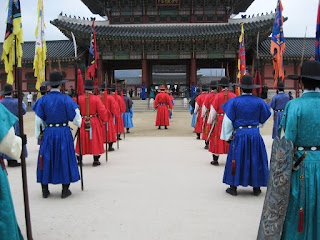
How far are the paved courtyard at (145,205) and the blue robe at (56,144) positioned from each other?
355mm

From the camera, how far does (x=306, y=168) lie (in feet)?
8.64

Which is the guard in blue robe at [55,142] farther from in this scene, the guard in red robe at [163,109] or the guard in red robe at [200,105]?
the guard in red robe at [163,109]

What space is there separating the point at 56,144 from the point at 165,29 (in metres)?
20.1

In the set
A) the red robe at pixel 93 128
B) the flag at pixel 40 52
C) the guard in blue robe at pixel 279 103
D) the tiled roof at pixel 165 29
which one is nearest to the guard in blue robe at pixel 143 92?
the tiled roof at pixel 165 29

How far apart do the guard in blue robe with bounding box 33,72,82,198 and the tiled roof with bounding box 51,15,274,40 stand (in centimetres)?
1809

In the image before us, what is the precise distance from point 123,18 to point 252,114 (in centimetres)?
2142

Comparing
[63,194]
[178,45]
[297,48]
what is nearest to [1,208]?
[63,194]

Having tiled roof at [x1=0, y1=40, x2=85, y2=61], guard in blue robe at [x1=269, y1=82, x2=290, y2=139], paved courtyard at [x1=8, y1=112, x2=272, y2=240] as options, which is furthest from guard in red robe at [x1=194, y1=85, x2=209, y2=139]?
tiled roof at [x1=0, y1=40, x2=85, y2=61]

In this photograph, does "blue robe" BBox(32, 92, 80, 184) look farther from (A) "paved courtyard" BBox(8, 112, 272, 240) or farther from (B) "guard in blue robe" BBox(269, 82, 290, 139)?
(B) "guard in blue robe" BBox(269, 82, 290, 139)

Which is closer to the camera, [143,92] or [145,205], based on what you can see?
[145,205]

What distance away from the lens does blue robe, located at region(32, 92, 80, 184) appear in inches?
181

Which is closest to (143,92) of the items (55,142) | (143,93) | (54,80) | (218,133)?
(143,93)

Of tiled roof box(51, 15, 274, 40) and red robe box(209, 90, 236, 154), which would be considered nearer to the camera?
red robe box(209, 90, 236, 154)

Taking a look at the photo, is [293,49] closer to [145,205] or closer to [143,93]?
[143,93]
